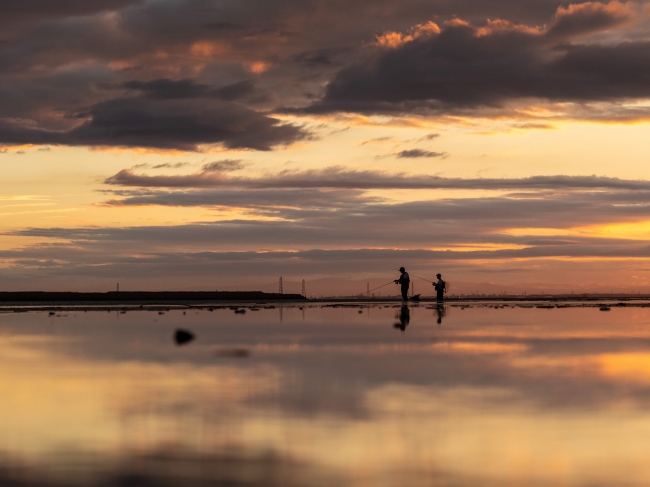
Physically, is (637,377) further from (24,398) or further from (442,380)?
(24,398)

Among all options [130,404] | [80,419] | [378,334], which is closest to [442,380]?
[130,404]

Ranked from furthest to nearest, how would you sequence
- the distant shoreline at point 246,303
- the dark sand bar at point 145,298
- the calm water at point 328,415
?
1. the dark sand bar at point 145,298
2. the distant shoreline at point 246,303
3. the calm water at point 328,415

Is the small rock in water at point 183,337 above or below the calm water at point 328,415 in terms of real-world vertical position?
above

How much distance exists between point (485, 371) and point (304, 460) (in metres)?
10.1

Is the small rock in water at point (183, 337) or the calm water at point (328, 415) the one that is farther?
the small rock in water at point (183, 337)

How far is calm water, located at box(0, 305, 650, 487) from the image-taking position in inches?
420

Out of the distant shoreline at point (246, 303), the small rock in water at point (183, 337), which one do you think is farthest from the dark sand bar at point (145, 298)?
the small rock in water at point (183, 337)

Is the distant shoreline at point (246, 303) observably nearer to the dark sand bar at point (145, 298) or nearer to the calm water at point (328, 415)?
the dark sand bar at point (145, 298)

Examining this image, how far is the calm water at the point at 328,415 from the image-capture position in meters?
10.7

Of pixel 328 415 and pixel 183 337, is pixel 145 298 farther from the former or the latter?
pixel 328 415

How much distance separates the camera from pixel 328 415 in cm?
1447

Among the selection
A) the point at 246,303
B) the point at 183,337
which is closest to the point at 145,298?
the point at 246,303

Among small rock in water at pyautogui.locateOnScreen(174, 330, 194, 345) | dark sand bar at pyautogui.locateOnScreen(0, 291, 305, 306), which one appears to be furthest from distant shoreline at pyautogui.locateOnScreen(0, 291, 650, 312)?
small rock in water at pyautogui.locateOnScreen(174, 330, 194, 345)

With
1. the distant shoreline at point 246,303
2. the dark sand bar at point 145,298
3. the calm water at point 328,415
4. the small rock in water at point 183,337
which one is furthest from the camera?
the dark sand bar at point 145,298
